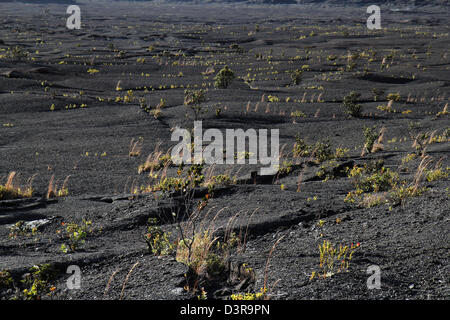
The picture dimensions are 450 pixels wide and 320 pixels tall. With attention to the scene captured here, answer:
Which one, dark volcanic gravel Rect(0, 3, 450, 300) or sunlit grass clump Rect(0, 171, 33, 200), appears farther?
sunlit grass clump Rect(0, 171, 33, 200)

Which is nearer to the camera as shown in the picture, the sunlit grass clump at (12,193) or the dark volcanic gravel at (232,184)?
the dark volcanic gravel at (232,184)

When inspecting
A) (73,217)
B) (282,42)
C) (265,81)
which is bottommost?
(73,217)

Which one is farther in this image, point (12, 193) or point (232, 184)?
point (12, 193)

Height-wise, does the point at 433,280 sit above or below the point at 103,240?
above

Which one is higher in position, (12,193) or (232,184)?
(232,184)

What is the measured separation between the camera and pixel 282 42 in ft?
177

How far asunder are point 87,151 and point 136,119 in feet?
15.2

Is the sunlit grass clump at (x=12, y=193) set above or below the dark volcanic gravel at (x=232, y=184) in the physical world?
below

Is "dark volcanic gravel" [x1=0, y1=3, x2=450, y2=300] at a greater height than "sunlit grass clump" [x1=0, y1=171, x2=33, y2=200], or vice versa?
"dark volcanic gravel" [x1=0, y1=3, x2=450, y2=300]
